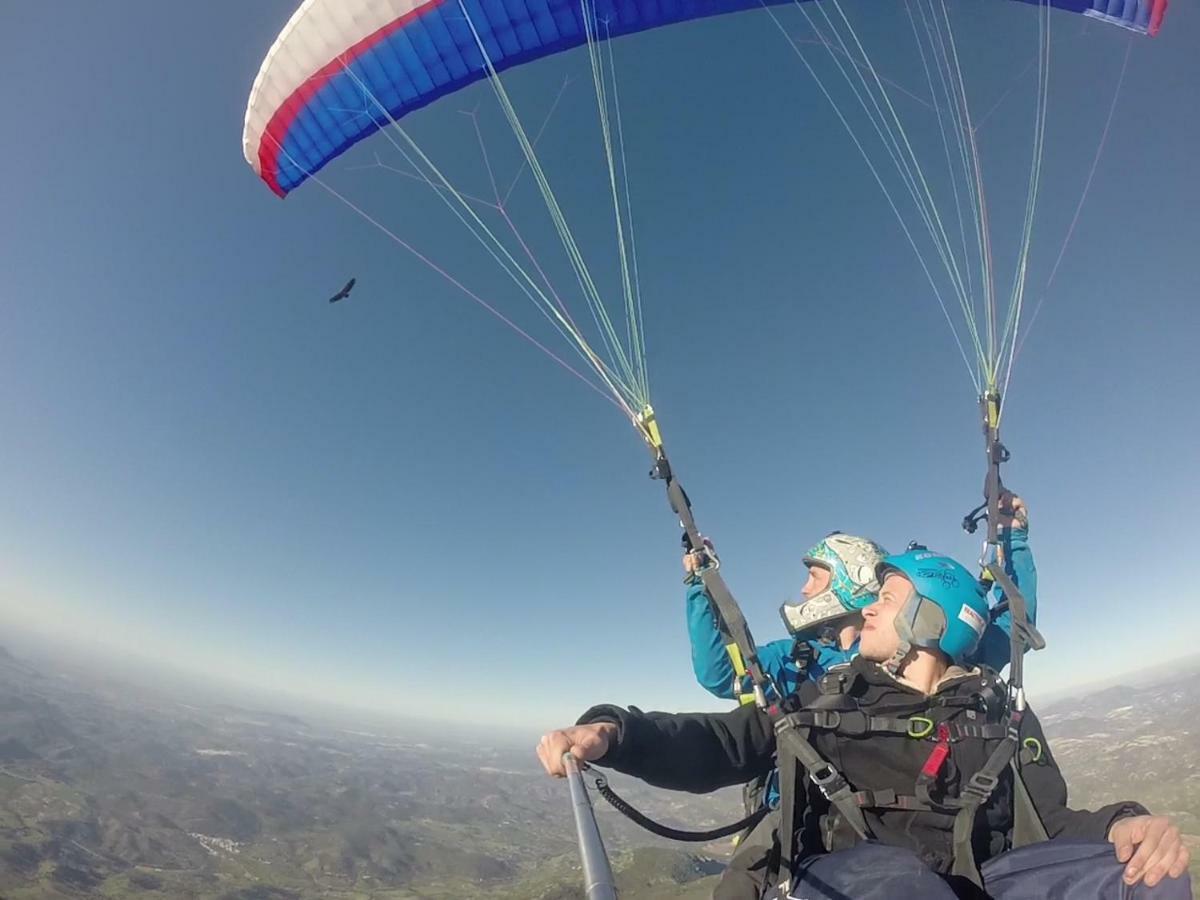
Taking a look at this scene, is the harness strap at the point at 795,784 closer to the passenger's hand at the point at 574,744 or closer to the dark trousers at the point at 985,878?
the dark trousers at the point at 985,878

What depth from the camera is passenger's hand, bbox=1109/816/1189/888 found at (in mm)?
1735

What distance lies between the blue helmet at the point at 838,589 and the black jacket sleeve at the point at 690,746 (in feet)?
5.14

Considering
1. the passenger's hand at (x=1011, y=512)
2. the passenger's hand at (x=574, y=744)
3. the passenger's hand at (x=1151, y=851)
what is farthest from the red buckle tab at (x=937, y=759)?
the passenger's hand at (x=1011, y=512)

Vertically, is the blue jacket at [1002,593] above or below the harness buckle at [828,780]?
above

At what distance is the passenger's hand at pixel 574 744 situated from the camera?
1.97 m

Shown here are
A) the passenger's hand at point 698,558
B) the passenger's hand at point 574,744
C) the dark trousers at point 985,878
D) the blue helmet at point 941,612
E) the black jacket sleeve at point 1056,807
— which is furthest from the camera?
the passenger's hand at point 698,558

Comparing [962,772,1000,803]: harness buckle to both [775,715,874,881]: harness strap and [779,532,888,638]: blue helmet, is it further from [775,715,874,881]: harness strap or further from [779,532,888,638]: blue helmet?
[779,532,888,638]: blue helmet

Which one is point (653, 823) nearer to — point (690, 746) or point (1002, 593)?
point (690, 746)

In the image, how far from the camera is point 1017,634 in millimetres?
3254

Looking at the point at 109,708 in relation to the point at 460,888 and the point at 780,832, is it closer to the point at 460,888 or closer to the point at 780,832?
the point at 460,888

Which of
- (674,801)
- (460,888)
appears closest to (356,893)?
(460,888)

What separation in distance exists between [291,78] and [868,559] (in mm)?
8773

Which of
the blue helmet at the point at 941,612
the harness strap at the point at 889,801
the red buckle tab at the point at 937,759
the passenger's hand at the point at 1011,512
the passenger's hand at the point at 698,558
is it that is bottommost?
the harness strap at the point at 889,801

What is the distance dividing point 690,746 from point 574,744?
634 mm
